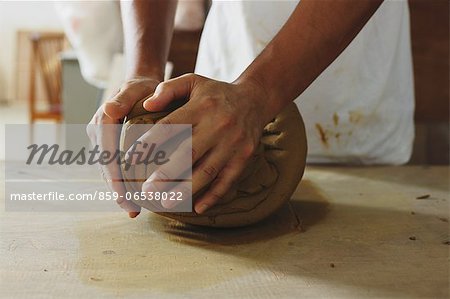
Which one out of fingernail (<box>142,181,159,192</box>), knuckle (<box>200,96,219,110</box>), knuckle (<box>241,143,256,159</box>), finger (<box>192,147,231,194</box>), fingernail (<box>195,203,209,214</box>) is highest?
knuckle (<box>200,96,219,110</box>)

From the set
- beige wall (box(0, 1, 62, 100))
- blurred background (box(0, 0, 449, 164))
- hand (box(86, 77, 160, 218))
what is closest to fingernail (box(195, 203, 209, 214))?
hand (box(86, 77, 160, 218))

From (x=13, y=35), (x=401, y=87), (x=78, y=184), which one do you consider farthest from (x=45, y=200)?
(x=13, y=35)

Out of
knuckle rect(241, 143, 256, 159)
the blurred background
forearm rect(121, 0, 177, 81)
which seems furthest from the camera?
the blurred background

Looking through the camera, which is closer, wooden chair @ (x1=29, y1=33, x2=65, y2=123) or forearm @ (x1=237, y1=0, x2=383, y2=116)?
forearm @ (x1=237, y1=0, x2=383, y2=116)

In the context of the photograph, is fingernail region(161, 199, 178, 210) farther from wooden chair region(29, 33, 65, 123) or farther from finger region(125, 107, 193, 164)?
wooden chair region(29, 33, 65, 123)

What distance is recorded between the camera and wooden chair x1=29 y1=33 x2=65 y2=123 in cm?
435

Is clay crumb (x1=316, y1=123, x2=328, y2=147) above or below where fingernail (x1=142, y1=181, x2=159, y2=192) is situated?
below

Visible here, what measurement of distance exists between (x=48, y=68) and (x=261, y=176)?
4.14m

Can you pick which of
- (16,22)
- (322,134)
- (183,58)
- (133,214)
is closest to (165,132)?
(133,214)

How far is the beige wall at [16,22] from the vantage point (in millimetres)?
5988

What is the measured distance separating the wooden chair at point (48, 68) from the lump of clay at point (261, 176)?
139 inches

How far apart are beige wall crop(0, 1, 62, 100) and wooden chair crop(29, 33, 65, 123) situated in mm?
1117

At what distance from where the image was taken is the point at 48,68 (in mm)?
4637

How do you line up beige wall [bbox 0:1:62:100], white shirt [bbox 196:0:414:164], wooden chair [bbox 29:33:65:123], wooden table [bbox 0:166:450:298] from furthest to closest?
beige wall [bbox 0:1:62:100] → wooden chair [bbox 29:33:65:123] → white shirt [bbox 196:0:414:164] → wooden table [bbox 0:166:450:298]
